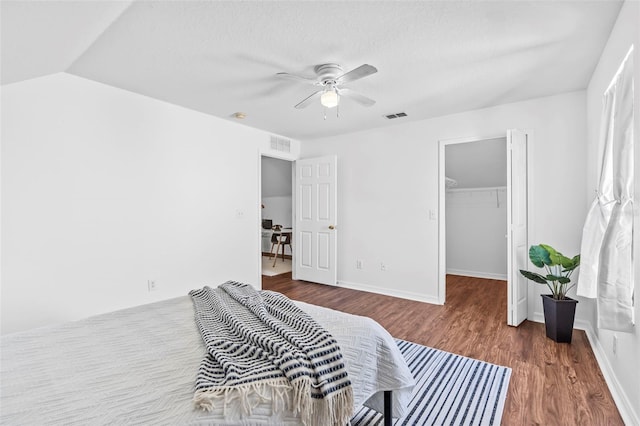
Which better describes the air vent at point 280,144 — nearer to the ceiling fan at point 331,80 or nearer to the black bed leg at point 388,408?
the ceiling fan at point 331,80

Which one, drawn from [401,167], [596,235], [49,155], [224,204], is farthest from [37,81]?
[596,235]

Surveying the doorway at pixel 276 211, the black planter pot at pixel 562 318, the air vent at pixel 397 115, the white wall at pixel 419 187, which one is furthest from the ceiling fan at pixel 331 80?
the doorway at pixel 276 211

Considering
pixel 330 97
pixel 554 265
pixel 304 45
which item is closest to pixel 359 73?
pixel 330 97

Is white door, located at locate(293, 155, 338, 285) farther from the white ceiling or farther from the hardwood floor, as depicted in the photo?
the white ceiling

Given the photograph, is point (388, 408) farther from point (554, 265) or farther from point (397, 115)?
point (397, 115)

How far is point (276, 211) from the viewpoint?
7.94 m

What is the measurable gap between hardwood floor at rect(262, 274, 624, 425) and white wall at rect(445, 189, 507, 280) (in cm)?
47

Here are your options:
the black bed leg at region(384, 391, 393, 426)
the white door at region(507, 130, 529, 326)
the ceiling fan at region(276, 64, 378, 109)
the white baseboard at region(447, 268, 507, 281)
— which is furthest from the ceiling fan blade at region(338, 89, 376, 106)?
the white baseboard at region(447, 268, 507, 281)

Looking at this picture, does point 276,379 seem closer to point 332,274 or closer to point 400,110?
point 400,110

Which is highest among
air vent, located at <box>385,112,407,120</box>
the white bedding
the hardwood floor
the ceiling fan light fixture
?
air vent, located at <box>385,112,407,120</box>

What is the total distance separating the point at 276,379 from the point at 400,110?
3348 millimetres

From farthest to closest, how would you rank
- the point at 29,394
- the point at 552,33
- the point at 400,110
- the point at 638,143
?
the point at 400,110 → the point at 552,33 → the point at 638,143 → the point at 29,394

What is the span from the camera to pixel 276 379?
1.16 metres

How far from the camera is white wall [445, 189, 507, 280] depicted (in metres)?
5.16
